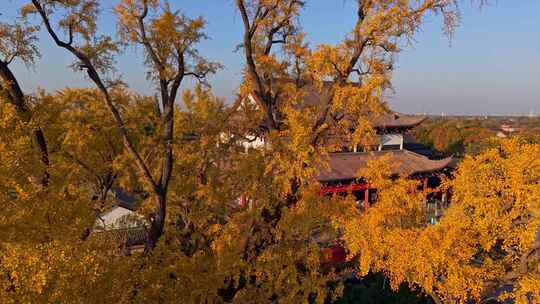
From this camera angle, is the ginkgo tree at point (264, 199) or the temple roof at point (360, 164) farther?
the temple roof at point (360, 164)

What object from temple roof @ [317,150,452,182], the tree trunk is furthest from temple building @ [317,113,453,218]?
the tree trunk

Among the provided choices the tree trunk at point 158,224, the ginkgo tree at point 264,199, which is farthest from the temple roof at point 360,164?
the tree trunk at point 158,224

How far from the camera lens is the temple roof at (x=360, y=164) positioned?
21156 mm

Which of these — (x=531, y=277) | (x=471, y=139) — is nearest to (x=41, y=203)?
(x=531, y=277)

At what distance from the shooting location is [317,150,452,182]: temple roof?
21156 mm

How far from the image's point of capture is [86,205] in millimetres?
6074

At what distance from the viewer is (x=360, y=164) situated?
23203mm

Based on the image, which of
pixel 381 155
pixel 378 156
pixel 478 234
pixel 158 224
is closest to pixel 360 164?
pixel 381 155

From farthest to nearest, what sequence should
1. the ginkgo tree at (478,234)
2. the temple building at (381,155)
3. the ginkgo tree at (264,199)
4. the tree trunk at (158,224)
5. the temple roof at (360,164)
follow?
1. the temple building at (381,155)
2. the temple roof at (360,164)
3. the ginkgo tree at (478,234)
4. the tree trunk at (158,224)
5. the ginkgo tree at (264,199)

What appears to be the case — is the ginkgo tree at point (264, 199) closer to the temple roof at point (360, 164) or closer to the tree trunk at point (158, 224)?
the tree trunk at point (158, 224)

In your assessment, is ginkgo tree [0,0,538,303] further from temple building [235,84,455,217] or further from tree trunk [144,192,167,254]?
temple building [235,84,455,217]

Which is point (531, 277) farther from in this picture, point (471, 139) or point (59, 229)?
point (471, 139)

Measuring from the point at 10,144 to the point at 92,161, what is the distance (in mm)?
5133

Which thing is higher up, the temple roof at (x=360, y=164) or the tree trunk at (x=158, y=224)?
the tree trunk at (x=158, y=224)
